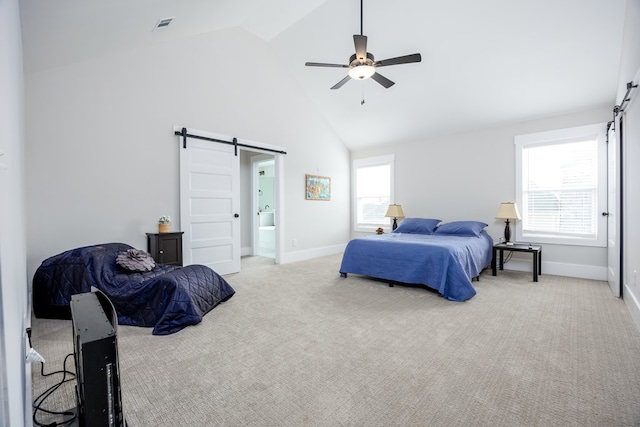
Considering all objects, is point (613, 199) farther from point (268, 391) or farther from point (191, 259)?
point (191, 259)

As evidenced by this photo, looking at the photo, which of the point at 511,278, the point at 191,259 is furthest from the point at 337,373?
the point at 511,278

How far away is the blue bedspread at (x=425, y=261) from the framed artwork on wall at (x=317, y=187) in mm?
2130

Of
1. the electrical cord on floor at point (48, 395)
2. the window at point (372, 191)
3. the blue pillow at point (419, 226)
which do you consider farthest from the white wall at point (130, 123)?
the blue pillow at point (419, 226)

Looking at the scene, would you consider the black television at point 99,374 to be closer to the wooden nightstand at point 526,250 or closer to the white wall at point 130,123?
the white wall at point 130,123

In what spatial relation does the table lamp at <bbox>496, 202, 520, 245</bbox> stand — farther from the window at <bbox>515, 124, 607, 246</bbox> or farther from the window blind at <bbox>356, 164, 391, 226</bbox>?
the window blind at <bbox>356, 164, 391, 226</bbox>

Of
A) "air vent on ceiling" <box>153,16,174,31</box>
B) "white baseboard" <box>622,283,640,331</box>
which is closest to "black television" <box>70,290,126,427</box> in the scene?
"air vent on ceiling" <box>153,16,174,31</box>

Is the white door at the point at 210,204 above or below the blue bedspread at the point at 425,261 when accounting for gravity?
above

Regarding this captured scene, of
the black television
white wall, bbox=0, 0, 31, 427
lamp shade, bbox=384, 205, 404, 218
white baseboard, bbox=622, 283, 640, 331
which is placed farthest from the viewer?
lamp shade, bbox=384, 205, 404, 218

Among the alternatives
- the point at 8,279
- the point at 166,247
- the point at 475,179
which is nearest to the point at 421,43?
the point at 475,179

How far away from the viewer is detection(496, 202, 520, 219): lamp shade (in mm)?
4797

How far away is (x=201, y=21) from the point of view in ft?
12.1

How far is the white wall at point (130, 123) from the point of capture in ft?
10.9

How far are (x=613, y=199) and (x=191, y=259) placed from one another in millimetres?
5725

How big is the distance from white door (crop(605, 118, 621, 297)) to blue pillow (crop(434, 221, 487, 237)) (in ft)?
5.14
